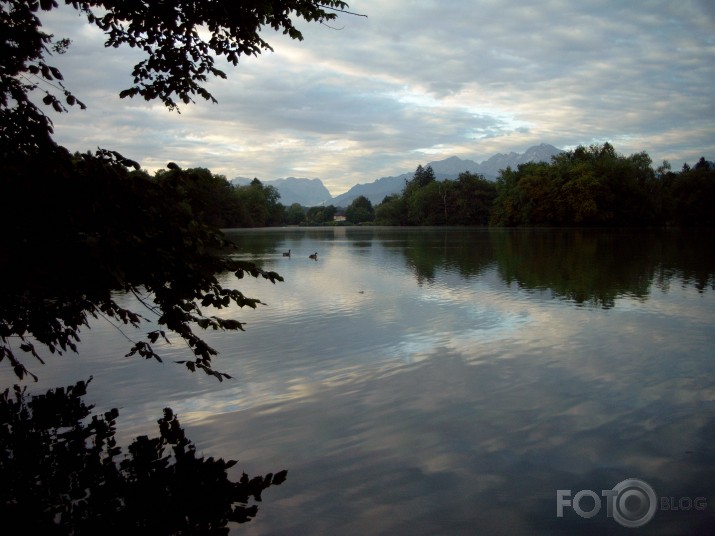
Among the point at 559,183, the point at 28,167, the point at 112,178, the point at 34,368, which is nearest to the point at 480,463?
the point at 112,178

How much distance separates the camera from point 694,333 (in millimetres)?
12562

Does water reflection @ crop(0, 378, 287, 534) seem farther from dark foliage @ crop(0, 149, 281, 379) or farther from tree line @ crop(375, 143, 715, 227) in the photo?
tree line @ crop(375, 143, 715, 227)

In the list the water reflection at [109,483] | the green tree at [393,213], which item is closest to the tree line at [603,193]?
the green tree at [393,213]

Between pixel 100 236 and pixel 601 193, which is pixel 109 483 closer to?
pixel 100 236

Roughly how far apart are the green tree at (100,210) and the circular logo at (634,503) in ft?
14.4

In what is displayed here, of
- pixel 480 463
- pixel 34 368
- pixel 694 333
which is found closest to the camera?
pixel 480 463

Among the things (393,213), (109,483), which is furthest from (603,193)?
(109,483)

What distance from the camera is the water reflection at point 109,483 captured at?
198 inches

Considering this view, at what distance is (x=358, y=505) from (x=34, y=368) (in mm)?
8329

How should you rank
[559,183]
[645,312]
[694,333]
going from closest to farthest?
1. [694,333]
2. [645,312]
3. [559,183]

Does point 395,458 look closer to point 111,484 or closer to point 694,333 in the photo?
point 111,484

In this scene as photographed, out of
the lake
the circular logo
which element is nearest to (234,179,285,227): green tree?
the lake

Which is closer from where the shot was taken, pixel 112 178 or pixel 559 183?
pixel 112 178

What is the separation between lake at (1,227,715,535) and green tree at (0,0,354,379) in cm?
231
